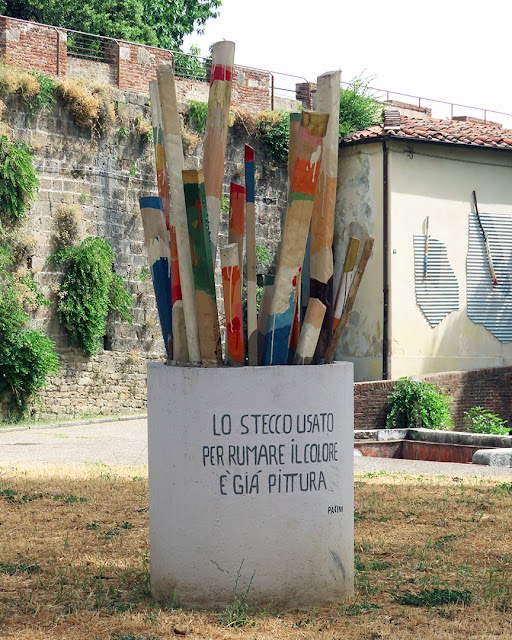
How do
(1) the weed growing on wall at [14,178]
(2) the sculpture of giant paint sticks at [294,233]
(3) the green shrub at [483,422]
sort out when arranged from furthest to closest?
(1) the weed growing on wall at [14,178] < (3) the green shrub at [483,422] < (2) the sculpture of giant paint sticks at [294,233]

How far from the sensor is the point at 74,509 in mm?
6676

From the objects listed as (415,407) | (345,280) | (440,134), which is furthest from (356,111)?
(345,280)

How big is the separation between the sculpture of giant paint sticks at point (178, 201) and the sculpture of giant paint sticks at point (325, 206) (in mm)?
626

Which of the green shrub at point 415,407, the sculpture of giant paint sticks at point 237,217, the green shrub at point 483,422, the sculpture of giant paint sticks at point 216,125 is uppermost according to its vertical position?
the sculpture of giant paint sticks at point 216,125

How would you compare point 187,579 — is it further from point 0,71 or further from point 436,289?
point 436,289

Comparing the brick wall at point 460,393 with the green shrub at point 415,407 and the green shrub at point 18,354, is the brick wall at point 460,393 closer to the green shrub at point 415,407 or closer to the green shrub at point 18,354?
the green shrub at point 415,407

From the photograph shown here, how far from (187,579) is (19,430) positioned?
1180cm

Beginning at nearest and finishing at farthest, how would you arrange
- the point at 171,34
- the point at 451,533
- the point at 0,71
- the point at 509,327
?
the point at 451,533, the point at 0,71, the point at 509,327, the point at 171,34

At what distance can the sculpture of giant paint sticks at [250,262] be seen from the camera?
4.36 meters

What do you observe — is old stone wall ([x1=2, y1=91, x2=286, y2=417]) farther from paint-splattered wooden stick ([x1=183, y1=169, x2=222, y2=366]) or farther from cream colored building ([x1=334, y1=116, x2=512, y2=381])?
paint-splattered wooden stick ([x1=183, y1=169, x2=222, y2=366])

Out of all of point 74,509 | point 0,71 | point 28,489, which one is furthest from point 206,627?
point 0,71

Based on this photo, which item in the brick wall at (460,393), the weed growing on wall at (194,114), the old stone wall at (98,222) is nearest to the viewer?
the brick wall at (460,393)

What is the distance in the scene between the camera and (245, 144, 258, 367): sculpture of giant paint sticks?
172 inches

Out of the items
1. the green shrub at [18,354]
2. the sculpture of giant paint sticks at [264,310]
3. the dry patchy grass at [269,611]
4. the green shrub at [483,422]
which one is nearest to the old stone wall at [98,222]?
the green shrub at [18,354]
